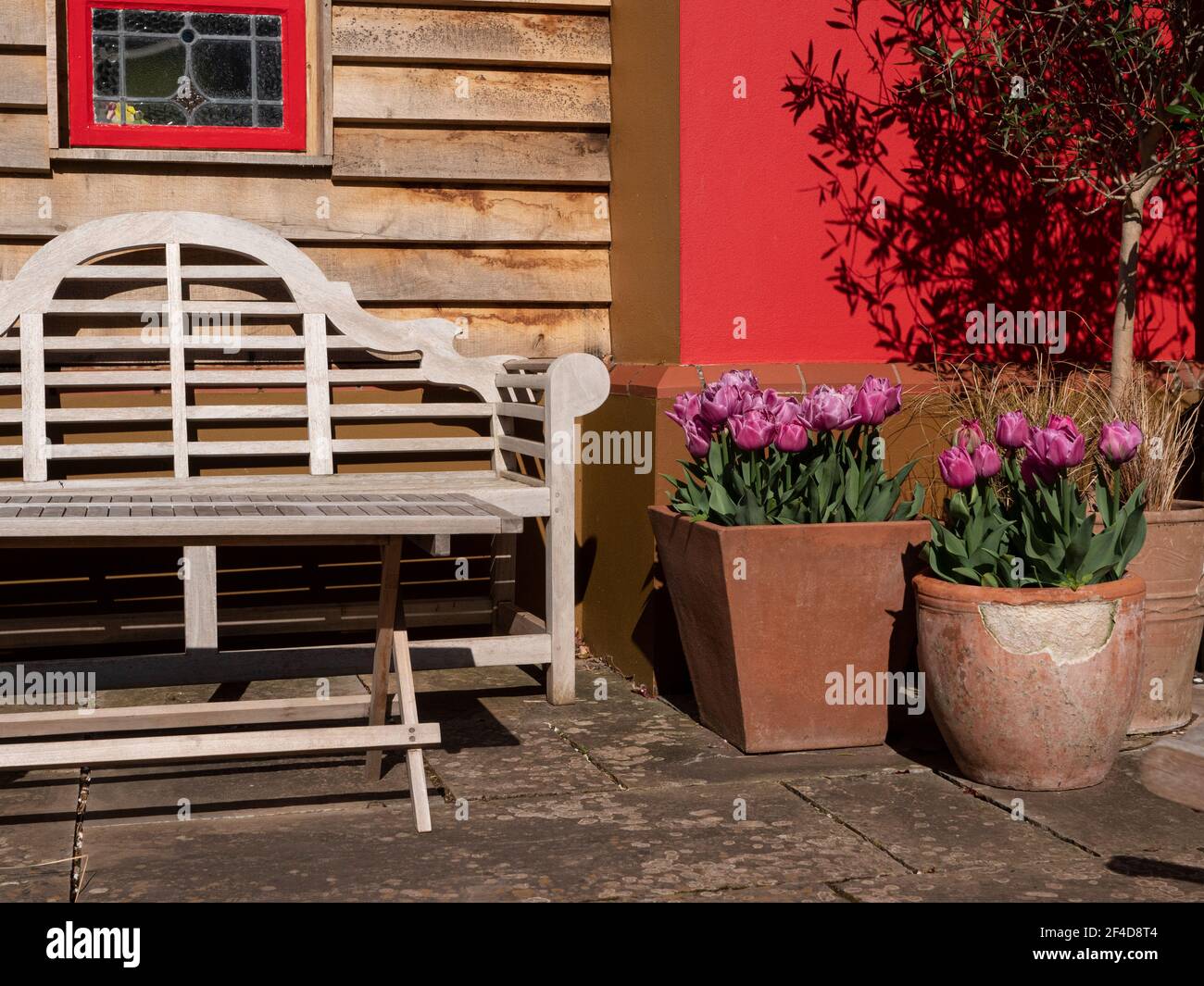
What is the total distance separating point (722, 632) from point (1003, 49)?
1968mm

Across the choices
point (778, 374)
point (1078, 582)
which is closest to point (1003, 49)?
point (778, 374)

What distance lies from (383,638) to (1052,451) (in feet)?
5.27

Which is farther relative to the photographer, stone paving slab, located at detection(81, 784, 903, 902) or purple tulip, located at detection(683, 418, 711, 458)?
purple tulip, located at detection(683, 418, 711, 458)

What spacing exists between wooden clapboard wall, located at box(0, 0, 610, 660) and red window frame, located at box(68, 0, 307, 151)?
0.11 m

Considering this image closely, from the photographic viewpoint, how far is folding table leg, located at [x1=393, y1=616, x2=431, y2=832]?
307 cm

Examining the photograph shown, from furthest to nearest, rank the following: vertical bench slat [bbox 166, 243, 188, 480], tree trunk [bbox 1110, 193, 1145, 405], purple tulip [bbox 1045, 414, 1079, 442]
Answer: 1. vertical bench slat [bbox 166, 243, 188, 480]
2. tree trunk [bbox 1110, 193, 1145, 405]
3. purple tulip [bbox 1045, 414, 1079, 442]

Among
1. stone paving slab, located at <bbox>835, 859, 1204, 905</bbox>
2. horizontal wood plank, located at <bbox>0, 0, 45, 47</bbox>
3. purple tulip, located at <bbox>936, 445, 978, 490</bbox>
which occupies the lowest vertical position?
stone paving slab, located at <bbox>835, 859, 1204, 905</bbox>

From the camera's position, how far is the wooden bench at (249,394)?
4.23 m

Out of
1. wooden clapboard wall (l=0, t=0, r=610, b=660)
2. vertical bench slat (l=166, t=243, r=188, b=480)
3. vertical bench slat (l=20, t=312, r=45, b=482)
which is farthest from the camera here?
wooden clapboard wall (l=0, t=0, r=610, b=660)

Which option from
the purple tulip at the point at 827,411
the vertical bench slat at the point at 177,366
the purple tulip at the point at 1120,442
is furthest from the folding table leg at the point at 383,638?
the purple tulip at the point at 1120,442

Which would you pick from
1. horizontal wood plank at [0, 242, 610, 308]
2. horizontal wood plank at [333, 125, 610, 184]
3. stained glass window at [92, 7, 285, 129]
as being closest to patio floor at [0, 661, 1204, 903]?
horizontal wood plank at [0, 242, 610, 308]

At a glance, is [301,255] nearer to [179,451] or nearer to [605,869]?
[179,451]

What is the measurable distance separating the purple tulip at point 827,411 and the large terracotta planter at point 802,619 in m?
0.26

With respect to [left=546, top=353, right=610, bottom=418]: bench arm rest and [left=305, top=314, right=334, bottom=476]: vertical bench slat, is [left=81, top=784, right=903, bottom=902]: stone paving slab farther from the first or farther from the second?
[left=305, top=314, right=334, bottom=476]: vertical bench slat
